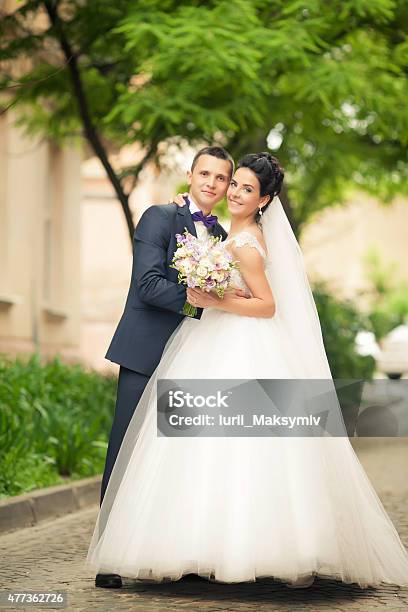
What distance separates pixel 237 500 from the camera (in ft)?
18.9

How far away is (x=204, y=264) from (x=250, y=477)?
1000 mm

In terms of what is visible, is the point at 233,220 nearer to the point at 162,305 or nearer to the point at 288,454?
the point at 162,305

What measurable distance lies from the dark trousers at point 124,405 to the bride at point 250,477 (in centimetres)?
17

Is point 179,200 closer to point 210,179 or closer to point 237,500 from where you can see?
point 210,179

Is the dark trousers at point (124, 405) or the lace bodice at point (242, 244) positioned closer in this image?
the lace bodice at point (242, 244)

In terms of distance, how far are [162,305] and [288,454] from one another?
0.97 meters

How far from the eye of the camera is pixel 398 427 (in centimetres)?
1794

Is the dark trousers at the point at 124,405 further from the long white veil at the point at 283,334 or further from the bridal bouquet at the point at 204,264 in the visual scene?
the bridal bouquet at the point at 204,264

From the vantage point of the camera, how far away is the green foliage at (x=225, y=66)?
11148 millimetres

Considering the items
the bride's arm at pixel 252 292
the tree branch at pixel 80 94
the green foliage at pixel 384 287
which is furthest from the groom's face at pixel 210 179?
the green foliage at pixel 384 287

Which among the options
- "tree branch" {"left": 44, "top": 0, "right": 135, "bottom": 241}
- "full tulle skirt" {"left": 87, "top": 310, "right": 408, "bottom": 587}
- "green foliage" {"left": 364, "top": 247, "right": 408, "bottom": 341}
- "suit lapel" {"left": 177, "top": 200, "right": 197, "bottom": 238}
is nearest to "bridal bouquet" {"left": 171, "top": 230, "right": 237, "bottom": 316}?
"full tulle skirt" {"left": 87, "top": 310, "right": 408, "bottom": 587}

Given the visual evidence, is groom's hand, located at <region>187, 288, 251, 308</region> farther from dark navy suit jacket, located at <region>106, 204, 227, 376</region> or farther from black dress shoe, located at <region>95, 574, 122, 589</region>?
black dress shoe, located at <region>95, 574, 122, 589</region>

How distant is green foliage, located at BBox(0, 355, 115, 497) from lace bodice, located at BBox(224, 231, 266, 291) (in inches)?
139

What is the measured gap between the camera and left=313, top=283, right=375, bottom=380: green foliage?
17.8 m
